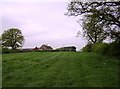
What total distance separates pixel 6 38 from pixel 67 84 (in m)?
85.9

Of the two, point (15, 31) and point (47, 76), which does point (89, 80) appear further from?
point (15, 31)

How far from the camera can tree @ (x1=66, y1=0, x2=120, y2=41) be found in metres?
26.3

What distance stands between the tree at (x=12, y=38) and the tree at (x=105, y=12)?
219ft

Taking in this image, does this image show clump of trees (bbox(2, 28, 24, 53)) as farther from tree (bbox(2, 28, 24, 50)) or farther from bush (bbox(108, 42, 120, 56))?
bush (bbox(108, 42, 120, 56))

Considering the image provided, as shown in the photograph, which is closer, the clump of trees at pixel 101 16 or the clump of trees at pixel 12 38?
the clump of trees at pixel 101 16

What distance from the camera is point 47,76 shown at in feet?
44.2

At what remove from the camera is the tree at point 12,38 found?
→ 92.6m

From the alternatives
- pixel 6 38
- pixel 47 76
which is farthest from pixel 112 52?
pixel 6 38

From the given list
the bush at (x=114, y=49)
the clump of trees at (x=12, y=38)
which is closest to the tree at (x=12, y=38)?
the clump of trees at (x=12, y=38)

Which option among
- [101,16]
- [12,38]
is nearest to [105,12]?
[101,16]

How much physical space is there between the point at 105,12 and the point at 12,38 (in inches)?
2901

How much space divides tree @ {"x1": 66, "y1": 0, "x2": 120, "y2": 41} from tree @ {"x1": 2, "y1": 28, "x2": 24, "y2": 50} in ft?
219

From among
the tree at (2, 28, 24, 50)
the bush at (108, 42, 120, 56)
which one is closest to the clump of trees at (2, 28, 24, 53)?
the tree at (2, 28, 24, 50)

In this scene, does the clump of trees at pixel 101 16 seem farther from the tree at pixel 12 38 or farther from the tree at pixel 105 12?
the tree at pixel 12 38
